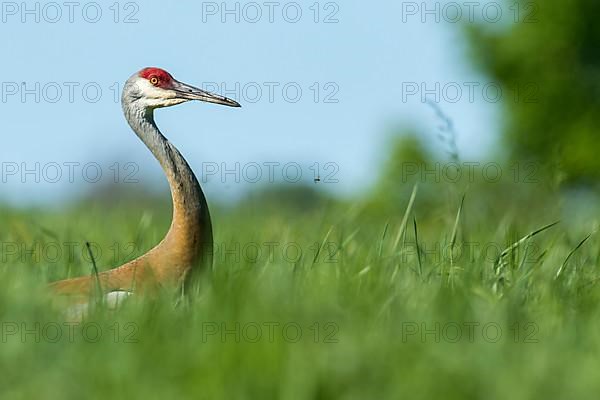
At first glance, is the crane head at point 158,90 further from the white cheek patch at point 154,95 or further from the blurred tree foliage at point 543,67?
the blurred tree foliage at point 543,67

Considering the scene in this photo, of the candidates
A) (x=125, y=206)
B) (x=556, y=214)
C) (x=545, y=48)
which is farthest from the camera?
(x=545, y=48)

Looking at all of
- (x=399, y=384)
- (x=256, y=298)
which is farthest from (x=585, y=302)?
(x=399, y=384)

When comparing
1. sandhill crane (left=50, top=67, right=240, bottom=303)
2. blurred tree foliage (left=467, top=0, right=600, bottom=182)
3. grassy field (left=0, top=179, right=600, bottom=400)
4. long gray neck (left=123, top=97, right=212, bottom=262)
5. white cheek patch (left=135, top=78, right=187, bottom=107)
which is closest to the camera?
grassy field (left=0, top=179, right=600, bottom=400)

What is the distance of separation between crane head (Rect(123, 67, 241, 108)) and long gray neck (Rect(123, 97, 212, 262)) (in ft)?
0.17

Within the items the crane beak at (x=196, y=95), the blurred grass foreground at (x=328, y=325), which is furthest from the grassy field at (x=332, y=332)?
the crane beak at (x=196, y=95)

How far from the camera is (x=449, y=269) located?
16.4ft

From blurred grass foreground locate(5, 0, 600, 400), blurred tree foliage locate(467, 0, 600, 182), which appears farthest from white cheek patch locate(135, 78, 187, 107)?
blurred tree foliage locate(467, 0, 600, 182)

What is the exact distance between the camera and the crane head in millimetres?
6008

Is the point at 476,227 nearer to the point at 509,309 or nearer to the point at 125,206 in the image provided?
the point at 509,309

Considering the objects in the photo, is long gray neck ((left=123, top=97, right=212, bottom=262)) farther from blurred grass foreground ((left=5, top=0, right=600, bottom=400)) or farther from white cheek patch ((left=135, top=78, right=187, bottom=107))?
blurred grass foreground ((left=5, top=0, right=600, bottom=400))

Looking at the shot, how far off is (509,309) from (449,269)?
0.97 meters

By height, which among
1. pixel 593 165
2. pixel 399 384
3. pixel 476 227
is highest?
pixel 399 384

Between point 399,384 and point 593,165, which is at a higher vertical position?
point 399,384

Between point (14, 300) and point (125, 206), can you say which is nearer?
point (14, 300)
